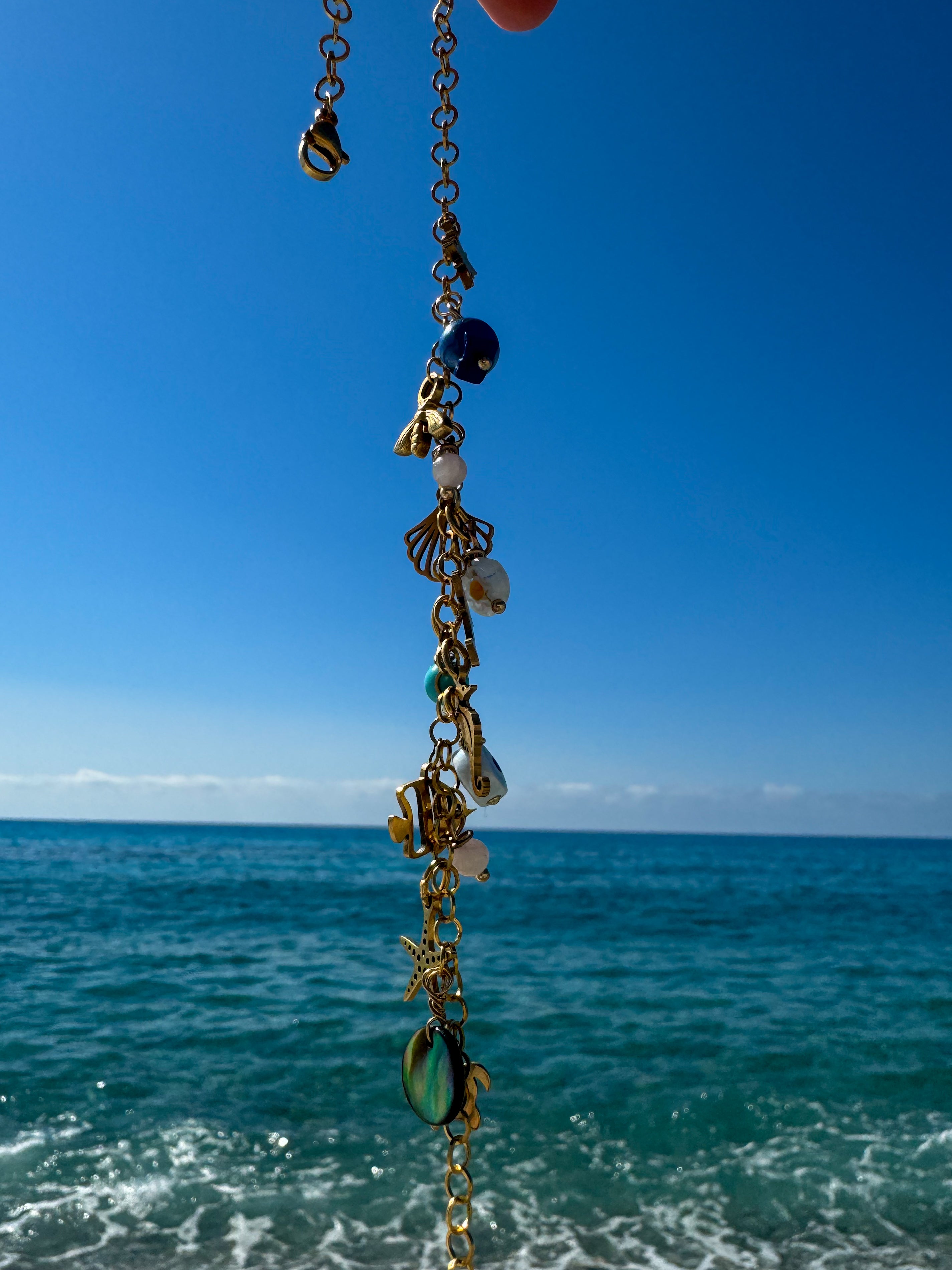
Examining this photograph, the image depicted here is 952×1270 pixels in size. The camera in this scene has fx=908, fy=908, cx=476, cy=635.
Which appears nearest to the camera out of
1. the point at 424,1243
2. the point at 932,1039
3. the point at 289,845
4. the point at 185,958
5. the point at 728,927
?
the point at 424,1243

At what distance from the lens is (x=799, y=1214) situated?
15.6 ft

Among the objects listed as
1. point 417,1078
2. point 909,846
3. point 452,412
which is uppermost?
point 452,412

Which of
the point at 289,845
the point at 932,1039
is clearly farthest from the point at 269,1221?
the point at 289,845

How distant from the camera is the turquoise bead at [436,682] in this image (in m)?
0.99

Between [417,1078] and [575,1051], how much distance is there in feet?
24.0

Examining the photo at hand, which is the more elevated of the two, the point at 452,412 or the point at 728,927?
the point at 452,412

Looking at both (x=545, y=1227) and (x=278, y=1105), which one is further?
(x=278, y=1105)

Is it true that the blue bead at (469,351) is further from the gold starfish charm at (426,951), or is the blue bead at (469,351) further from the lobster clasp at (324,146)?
the gold starfish charm at (426,951)

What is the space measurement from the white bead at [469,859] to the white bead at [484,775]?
5cm

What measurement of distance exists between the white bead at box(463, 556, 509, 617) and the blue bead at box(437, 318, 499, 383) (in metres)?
0.21

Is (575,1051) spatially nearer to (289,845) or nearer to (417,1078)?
(417,1078)

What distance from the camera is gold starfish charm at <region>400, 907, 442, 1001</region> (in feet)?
3.00

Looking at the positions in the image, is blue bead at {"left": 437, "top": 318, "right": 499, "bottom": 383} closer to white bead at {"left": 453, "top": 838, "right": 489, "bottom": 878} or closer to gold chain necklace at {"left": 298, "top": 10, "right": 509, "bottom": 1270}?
gold chain necklace at {"left": 298, "top": 10, "right": 509, "bottom": 1270}

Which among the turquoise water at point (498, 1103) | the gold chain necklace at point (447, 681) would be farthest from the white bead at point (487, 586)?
the turquoise water at point (498, 1103)
